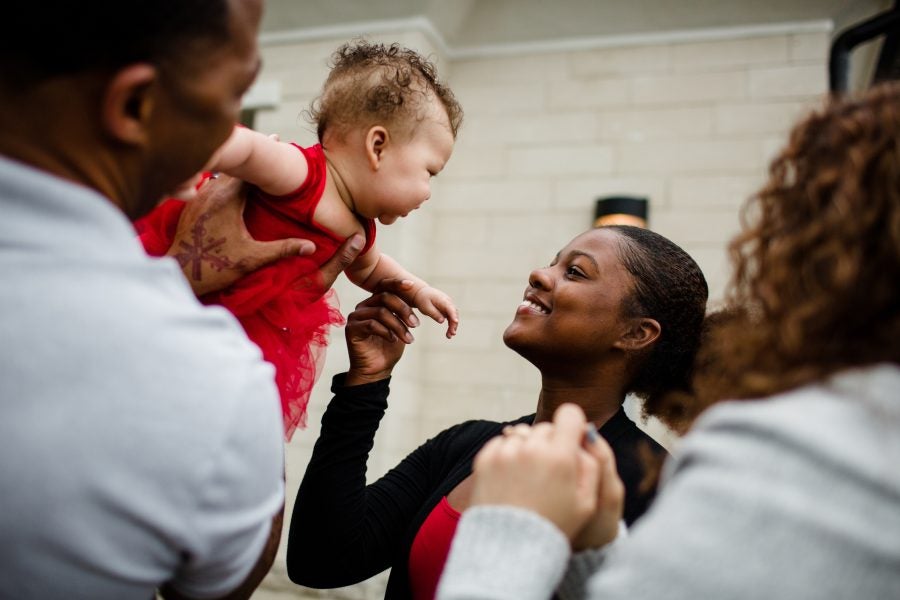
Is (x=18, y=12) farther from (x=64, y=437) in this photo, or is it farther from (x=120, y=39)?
(x=64, y=437)

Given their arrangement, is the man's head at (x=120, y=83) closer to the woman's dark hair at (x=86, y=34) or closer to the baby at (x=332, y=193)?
the woman's dark hair at (x=86, y=34)

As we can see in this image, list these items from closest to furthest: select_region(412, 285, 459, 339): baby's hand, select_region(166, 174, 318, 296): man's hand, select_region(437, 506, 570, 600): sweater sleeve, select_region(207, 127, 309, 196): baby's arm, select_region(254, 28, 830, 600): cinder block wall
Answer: select_region(437, 506, 570, 600): sweater sleeve, select_region(207, 127, 309, 196): baby's arm, select_region(166, 174, 318, 296): man's hand, select_region(412, 285, 459, 339): baby's hand, select_region(254, 28, 830, 600): cinder block wall

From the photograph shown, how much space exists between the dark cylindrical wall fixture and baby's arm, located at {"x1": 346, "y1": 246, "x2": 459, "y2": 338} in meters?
2.03

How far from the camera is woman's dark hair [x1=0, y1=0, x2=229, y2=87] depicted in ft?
2.04

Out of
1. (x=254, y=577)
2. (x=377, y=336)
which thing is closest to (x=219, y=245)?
(x=377, y=336)

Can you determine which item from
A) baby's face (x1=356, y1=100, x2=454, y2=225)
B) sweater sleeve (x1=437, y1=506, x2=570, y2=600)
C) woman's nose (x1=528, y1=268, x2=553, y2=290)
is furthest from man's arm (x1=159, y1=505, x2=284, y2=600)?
woman's nose (x1=528, y1=268, x2=553, y2=290)

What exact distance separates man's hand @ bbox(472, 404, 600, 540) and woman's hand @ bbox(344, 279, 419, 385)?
0.77 metres

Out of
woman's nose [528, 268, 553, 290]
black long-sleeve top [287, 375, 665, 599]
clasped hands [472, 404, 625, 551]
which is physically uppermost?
woman's nose [528, 268, 553, 290]

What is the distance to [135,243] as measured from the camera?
2.24 ft

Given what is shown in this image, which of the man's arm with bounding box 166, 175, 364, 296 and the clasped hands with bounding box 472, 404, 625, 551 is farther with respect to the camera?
the man's arm with bounding box 166, 175, 364, 296

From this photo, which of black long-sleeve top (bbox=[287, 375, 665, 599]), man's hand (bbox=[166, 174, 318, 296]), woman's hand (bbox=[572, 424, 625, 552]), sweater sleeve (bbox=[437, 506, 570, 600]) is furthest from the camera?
black long-sleeve top (bbox=[287, 375, 665, 599])

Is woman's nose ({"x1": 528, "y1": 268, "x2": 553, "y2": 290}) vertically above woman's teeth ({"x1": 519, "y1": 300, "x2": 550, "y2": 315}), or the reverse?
woman's nose ({"x1": 528, "y1": 268, "x2": 553, "y2": 290})

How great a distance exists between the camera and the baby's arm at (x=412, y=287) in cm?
162

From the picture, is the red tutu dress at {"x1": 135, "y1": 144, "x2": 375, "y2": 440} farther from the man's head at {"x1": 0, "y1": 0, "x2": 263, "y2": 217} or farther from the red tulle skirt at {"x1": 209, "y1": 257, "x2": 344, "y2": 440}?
the man's head at {"x1": 0, "y1": 0, "x2": 263, "y2": 217}
